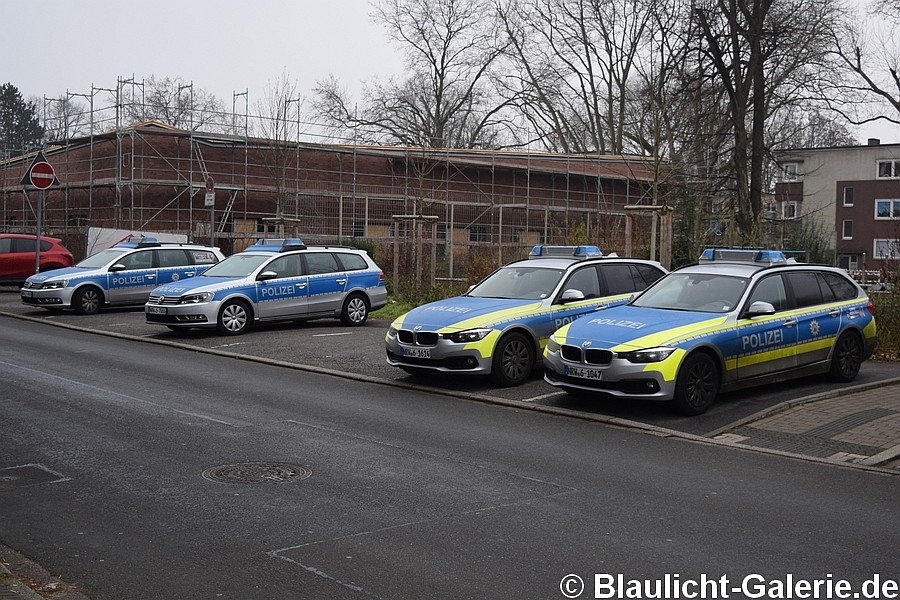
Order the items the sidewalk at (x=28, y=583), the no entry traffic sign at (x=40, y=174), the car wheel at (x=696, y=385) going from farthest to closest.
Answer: the no entry traffic sign at (x=40, y=174), the car wheel at (x=696, y=385), the sidewalk at (x=28, y=583)

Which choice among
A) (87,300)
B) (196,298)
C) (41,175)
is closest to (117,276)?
(87,300)

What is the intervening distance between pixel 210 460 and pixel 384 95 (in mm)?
52222

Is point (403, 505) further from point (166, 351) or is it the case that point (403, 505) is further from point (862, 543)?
point (166, 351)

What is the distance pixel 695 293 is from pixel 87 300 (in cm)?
1572

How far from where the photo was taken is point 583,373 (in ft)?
36.3

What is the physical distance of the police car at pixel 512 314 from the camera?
41.4 ft

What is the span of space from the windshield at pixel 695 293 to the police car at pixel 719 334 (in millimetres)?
13

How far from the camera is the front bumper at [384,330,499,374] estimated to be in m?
12.5

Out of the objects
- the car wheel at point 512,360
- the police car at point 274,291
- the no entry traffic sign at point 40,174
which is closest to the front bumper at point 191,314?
the police car at point 274,291

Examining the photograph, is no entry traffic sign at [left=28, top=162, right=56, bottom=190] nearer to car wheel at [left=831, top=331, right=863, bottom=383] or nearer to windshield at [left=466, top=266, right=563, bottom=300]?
windshield at [left=466, top=266, right=563, bottom=300]

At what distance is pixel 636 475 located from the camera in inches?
322

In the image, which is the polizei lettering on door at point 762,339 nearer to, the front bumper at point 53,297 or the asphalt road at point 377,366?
the asphalt road at point 377,366

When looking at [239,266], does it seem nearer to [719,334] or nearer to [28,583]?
[719,334]

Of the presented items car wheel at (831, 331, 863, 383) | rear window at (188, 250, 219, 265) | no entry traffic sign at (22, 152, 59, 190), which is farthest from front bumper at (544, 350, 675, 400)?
no entry traffic sign at (22, 152, 59, 190)
